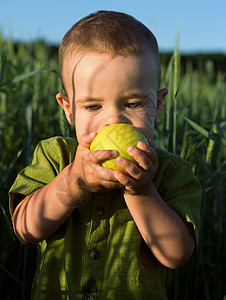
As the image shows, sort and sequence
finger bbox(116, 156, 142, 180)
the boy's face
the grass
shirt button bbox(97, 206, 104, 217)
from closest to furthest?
finger bbox(116, 156, 142, 180) → the boy's face → shirt button bbox(97, 206, 104, 217) → the grass

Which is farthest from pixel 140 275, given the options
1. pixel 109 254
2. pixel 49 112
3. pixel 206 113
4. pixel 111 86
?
pixel 206 113

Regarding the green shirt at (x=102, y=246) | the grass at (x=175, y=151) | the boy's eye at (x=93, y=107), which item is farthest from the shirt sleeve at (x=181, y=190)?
the boy's eye at (x=93, y=107)

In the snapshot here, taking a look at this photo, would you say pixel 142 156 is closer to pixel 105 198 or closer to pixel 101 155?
pixel 101 155

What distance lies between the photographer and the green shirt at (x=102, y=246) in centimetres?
98

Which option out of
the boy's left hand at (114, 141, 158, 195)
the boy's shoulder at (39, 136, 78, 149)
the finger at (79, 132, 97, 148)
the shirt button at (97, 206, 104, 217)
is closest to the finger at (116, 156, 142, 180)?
the boy's left hand at (114, 141, 158, 195)

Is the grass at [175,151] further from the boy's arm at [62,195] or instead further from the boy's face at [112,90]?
the boy's face at [112,90]

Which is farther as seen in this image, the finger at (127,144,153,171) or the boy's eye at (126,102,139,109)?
the boy's eye at (126,102,139,109)

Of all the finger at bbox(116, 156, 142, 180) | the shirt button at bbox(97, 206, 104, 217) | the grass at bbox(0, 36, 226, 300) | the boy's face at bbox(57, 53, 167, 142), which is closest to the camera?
the finger at bbox(116, 156, 142, 180)

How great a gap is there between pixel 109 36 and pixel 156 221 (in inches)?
17.6

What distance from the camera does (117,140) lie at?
2.69 ft

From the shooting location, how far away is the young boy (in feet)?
3.00

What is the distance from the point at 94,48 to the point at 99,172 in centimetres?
30

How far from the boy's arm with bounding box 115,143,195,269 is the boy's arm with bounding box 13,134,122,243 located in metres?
0.06

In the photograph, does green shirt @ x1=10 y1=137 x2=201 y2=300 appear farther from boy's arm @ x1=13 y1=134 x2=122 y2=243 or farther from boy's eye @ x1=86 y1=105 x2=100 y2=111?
boy's eye @ x1=86 y1=105 x2=100 y2=111
